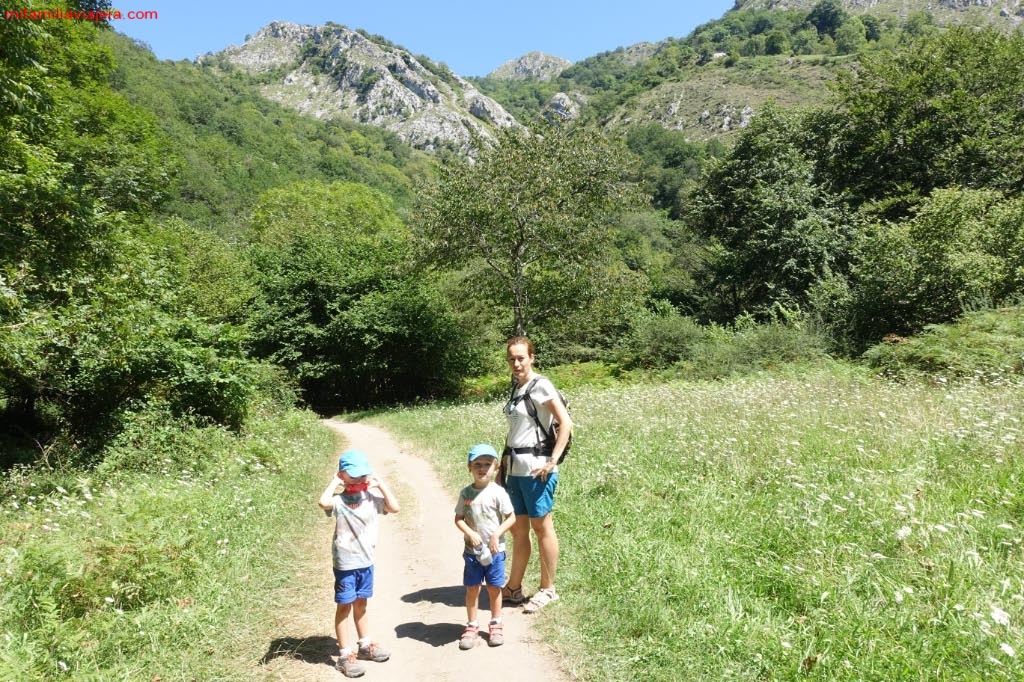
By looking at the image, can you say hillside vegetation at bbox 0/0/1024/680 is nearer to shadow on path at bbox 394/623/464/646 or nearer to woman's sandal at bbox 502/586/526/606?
woman's sandal at bbox 502/586/526/606

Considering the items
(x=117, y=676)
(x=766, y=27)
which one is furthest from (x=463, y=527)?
(x=766, y=27)

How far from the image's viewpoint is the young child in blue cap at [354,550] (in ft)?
13.7

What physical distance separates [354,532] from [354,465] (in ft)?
1.66

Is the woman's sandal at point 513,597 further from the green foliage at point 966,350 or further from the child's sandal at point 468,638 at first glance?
the green foliage at point 966,350

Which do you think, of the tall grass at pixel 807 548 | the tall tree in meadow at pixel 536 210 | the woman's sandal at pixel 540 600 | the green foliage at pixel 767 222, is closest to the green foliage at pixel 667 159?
the green foliage at pixel 767 222

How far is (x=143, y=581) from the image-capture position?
477 centimetres

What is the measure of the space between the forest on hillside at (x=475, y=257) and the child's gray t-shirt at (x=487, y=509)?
860 centimetres

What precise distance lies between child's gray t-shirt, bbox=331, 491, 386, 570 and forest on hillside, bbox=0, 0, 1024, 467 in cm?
792

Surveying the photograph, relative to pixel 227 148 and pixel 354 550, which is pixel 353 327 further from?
pixel 227 148

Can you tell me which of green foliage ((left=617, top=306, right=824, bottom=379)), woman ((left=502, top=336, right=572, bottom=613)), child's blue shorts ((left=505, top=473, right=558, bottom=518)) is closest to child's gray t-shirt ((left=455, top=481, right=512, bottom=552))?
child's blue shorts ((left=505, top=473, right=558, bottom=518))

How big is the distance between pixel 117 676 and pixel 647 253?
7016 centimetres

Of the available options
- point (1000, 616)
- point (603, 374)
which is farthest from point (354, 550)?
point (603, 374)

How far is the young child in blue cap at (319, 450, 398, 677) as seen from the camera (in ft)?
13.7

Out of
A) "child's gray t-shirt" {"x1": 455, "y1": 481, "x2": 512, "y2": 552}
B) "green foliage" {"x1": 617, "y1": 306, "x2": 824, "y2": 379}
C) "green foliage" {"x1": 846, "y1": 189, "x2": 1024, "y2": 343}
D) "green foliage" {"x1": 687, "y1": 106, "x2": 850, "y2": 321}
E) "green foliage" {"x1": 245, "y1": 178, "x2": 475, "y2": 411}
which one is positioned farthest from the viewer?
"green foliage" {"x1": 245, "y1": 178, "x2": 475, "y2": 411}
